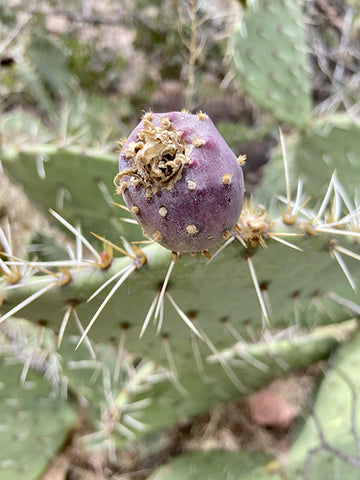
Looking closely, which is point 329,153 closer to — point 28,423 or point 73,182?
point 73,182

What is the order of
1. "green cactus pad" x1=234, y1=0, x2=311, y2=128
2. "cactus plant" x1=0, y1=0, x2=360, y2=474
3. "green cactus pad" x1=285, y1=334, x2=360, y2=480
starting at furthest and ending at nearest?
"green cactus pad" x1=234, y1=0, x2=311, y2=128, "green cactus pad" x1=285, y1=334, x2=360, y2=480, "cactus plant" x1=0, y1=0, x2=360, y2=474

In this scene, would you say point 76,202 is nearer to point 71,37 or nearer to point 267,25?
point 267,25

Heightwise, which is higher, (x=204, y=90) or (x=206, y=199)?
(x=206, y=199)

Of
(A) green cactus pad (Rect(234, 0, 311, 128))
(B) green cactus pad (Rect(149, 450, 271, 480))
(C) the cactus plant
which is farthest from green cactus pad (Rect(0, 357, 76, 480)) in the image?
(A) green cactus pad (Rect(234, 0, 311, 128))

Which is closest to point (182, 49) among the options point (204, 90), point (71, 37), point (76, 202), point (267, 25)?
point (204, 90)

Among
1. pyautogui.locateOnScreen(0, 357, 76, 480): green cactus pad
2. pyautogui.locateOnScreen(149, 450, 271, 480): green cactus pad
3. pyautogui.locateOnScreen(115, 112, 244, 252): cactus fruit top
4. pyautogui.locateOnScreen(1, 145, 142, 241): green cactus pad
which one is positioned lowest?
pyautogui.locateOnScreen(0, 357, 76, 480): green cactus pad

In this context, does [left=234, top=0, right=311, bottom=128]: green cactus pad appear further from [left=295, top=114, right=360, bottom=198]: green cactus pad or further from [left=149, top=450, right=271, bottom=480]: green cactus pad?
[left=149, top=450, right=271, bottom=480]: green cactus pad

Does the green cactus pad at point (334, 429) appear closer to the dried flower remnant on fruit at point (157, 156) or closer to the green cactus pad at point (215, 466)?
the green cactus pad at point (215, 466)
